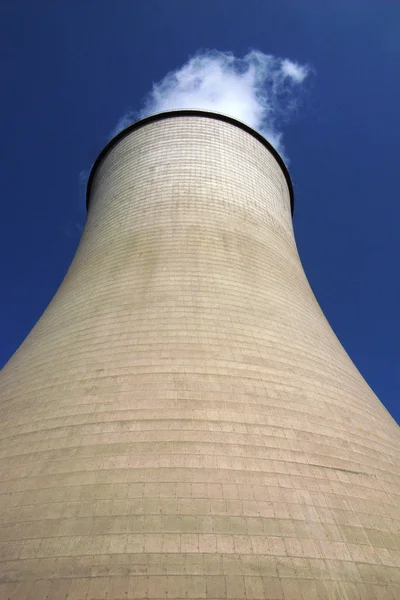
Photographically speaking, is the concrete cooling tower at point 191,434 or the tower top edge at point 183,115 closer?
the concrete cooling tower at point 191,434

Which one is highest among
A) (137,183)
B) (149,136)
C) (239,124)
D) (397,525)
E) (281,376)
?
(239,124)

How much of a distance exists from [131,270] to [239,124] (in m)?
5.45

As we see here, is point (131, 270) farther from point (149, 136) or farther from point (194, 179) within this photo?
point (149, 136)

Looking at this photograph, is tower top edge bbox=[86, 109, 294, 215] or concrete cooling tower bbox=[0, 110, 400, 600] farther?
tower top edge bbox=[86, 109, 294, 215]

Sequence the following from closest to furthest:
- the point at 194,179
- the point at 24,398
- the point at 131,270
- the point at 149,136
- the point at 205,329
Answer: the point at 24,398 → the point at 205,329 → the point at 131,270 → the point at 194,179 → the point at 149,136

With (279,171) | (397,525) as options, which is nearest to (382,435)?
(397,525)

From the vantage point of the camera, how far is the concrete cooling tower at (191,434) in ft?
11.8

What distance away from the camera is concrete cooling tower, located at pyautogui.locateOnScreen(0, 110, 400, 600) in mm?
3590

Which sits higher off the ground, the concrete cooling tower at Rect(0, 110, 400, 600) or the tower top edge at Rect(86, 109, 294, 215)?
the tower top edge at Rect(86, 109, 294, 215)

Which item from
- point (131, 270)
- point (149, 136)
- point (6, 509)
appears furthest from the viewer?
point (149, 136)

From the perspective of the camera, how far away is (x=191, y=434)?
15.1 feet

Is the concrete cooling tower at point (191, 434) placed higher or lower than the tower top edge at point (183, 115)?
lower

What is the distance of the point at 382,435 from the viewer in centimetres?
579

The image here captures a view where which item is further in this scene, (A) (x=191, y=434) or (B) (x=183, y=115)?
(B) (x=183, y=115)
